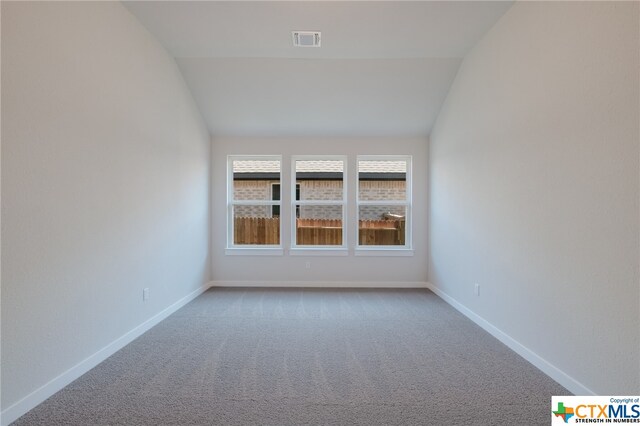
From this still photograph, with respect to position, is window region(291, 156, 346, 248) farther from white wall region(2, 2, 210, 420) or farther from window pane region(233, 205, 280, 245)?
white wall region(2, 2, 210, 420)

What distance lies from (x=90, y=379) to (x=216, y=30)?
3360 millimetres

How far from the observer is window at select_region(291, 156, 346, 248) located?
5.64m

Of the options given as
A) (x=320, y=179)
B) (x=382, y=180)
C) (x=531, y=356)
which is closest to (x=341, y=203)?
(x=320, y=179)

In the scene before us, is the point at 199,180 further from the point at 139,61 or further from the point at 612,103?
the point at 612,103

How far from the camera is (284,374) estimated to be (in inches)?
99.7

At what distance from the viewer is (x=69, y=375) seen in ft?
7.86

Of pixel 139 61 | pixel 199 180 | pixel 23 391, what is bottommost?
pixel 23 391

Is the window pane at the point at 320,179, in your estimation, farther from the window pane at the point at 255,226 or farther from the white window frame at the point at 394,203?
the window pane at the point at 255,226

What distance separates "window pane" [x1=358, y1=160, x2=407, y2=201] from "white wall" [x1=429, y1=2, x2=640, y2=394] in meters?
1.74

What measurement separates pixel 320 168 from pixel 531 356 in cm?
387

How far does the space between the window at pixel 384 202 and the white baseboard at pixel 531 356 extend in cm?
170

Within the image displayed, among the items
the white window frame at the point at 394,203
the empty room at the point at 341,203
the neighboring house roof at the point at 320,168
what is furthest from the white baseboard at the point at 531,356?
the neighboring house roof at the point at 320,168

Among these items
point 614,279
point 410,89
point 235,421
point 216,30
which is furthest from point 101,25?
point 614,279

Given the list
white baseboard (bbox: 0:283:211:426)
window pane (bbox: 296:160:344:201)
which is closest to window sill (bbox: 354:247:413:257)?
window pane (bbox: 296:160:344:201)
